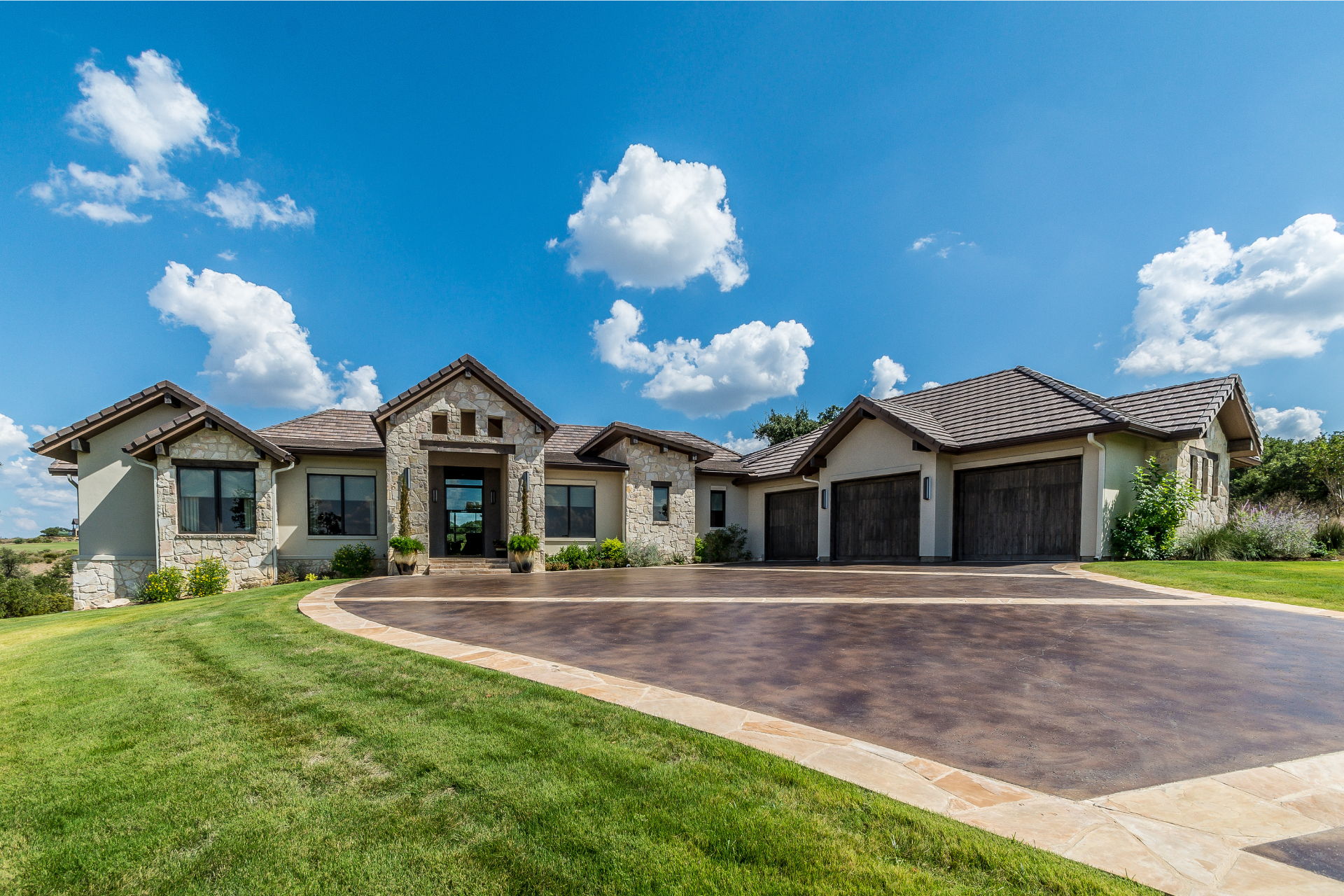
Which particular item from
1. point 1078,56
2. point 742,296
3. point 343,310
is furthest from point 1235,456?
point 343,310

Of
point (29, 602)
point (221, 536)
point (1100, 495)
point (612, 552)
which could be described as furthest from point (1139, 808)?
point (29, 602)

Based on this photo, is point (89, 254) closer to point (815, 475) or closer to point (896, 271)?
point (815, 475)

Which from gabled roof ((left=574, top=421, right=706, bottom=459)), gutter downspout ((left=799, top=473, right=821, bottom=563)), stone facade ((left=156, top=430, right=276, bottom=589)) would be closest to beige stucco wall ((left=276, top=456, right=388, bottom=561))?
stone facade ((left=156, top=430, right=276, bottom=589))

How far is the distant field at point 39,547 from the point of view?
33.2 m

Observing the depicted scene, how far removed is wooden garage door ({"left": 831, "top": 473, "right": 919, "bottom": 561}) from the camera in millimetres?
16766

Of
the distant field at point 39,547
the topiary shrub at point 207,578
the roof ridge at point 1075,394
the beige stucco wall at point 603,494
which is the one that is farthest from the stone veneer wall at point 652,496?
the distant field at point 39,547

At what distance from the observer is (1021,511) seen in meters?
→ 14.8

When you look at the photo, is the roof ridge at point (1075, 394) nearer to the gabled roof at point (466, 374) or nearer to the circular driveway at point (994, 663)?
the circular driveway at point (994, 663)

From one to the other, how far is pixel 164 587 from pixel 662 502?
44.7ft

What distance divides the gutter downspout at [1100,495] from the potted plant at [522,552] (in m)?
14.1

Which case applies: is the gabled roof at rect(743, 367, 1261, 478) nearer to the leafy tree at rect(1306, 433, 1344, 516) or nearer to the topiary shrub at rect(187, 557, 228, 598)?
the leafy tree at rect(1306, 433, 1344, 516)

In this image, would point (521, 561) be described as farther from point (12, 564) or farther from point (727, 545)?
point (12, 564)

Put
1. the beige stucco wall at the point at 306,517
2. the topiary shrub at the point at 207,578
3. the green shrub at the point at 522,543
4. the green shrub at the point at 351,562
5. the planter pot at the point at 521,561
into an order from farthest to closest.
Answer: the planter pot at the point at 521,561 < the green shrub at the point at 522,543 < the beige stucco wall at the point at 306,517 < the green shrub at the point at 351,562 < the topiary shrub at the point at 207,578

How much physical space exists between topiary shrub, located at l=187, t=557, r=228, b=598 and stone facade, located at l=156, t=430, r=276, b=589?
0.16 m
